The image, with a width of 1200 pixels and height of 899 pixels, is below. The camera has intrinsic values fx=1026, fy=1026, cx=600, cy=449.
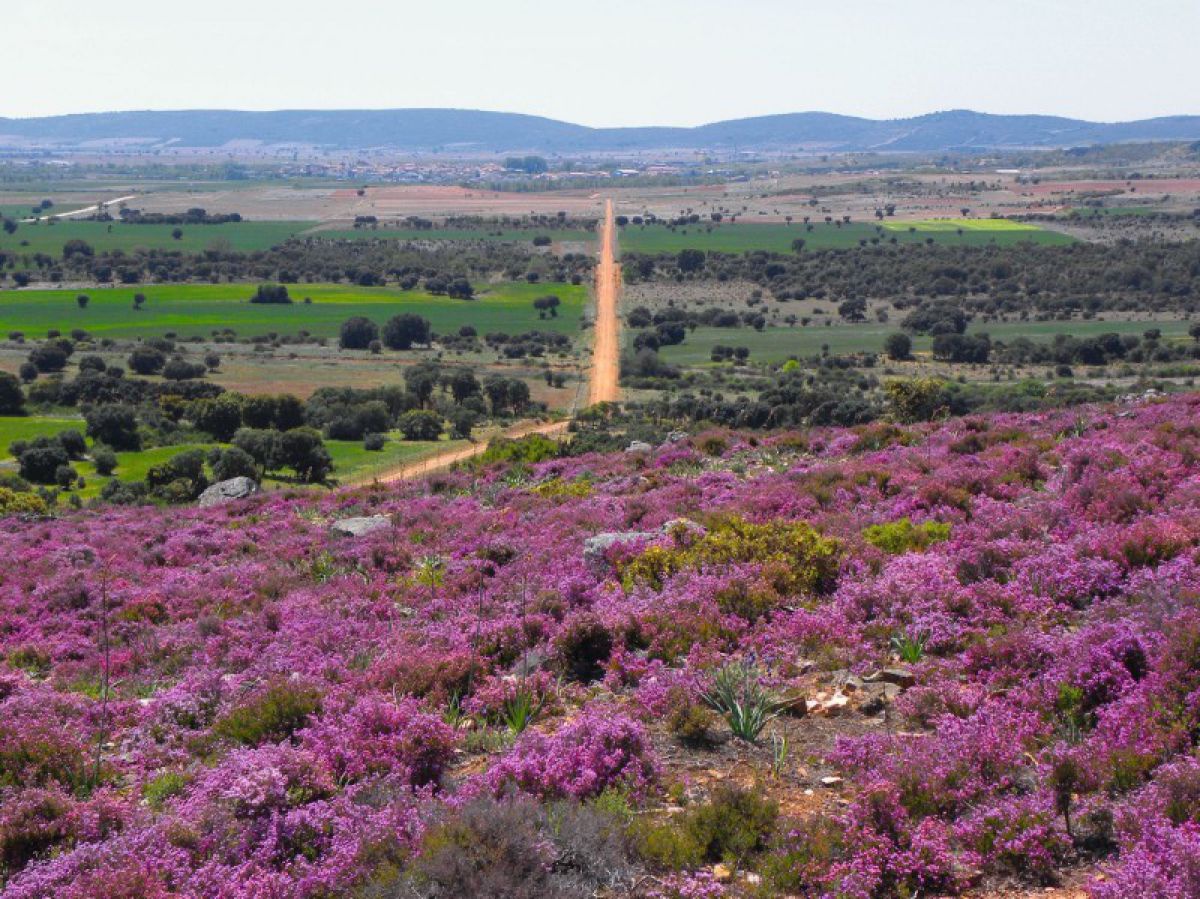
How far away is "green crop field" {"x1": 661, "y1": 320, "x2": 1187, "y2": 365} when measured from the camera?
9031 centimetres

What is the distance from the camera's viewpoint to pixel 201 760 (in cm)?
909

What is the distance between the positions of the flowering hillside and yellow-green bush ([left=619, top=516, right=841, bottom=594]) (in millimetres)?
55

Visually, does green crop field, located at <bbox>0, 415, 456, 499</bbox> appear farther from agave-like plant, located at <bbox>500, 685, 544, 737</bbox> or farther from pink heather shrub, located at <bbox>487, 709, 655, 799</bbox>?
pink heather shrub, located at <bbox>487, 709, 655, 799</bbox>

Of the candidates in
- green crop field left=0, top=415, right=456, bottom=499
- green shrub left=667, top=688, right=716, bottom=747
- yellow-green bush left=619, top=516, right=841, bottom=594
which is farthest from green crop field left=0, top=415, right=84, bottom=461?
green shrub left=667, top=688, right=716, bottom=747

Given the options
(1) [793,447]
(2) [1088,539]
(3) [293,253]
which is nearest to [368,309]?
(3) [293,253]

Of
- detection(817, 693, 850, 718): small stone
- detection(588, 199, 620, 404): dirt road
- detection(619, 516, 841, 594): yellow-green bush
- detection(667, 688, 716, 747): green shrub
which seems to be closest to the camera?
detection(667, 688, 716, 747): green shrub

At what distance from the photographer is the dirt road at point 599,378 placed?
153 ft

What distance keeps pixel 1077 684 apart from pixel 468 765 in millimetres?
5109

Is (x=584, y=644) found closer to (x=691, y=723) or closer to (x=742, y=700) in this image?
(x=742, y=700)

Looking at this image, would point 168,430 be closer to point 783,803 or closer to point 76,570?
point 76,570

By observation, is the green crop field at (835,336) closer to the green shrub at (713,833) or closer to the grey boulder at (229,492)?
the grey boulder at (229,492)

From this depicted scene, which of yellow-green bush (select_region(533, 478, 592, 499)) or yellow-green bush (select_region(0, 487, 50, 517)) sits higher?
yellow-green bush (select_region(533, 478, 592, 499))

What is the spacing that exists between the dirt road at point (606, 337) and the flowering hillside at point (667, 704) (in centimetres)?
5824

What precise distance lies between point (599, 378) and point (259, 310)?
61.6 metres
